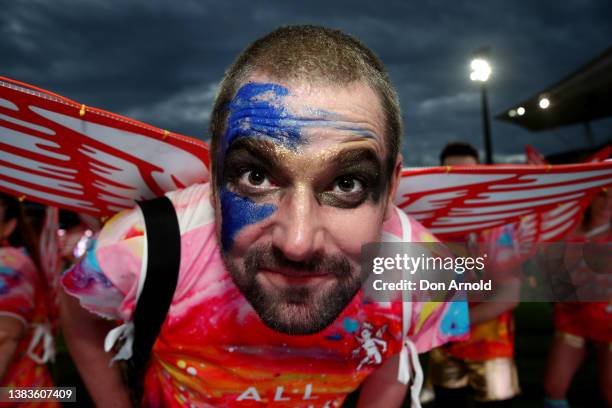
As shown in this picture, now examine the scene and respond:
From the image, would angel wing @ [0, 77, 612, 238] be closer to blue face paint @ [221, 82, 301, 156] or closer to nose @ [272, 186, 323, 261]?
blue face paint @ [221, 82, 301, 156]

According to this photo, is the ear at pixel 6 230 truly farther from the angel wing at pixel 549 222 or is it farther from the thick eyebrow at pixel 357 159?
the angel wing at pixel 549 222

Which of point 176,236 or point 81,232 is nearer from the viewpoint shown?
point 176,236

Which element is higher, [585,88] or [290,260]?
[585,88]

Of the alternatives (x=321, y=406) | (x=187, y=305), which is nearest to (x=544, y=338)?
(x=321, y=406)

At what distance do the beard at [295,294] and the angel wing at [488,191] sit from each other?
541 mm

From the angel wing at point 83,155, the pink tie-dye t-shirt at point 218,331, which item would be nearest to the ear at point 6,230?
the angel wing at point 83,155

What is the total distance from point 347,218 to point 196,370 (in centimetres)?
65

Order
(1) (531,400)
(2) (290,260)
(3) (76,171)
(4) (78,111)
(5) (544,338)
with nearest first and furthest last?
(2) (290,260), (4) (78,111), (3) (76,171), (1) (531,400), (5) (544,338)

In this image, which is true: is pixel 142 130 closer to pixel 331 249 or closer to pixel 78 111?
pixel 78 111

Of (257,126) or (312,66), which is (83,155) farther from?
(312,66)

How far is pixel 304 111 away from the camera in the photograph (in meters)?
0.96

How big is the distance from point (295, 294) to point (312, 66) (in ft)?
1.69

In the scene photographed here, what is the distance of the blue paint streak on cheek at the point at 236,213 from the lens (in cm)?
98

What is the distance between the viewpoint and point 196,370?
4.09 ft
